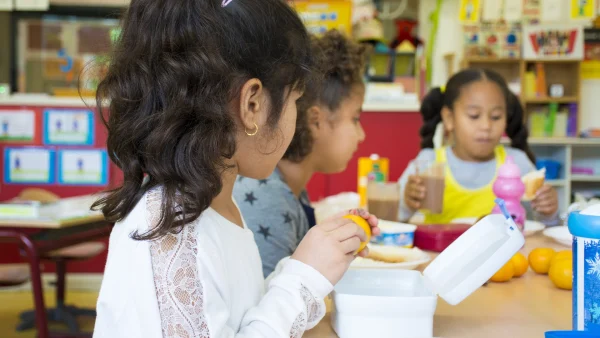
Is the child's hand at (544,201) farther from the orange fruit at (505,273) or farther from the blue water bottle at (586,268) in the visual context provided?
the blue water bottle at (586,268)

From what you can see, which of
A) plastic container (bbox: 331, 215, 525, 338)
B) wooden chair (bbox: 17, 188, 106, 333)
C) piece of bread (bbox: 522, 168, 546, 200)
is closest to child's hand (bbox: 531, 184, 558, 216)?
piece of bread (bbox: 522, 168, 546, 200)

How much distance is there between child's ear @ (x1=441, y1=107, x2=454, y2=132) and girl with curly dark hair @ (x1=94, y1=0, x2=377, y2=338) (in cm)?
162

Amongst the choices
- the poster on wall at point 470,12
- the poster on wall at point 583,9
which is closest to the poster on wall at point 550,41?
the poster on wall at point 583,9

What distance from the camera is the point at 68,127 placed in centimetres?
415

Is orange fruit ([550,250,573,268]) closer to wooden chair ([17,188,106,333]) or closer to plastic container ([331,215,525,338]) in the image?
plastic container ([331,215,525,338])

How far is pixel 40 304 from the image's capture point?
2.59m

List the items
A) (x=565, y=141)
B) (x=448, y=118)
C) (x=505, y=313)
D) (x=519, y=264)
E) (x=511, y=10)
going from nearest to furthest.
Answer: (x=505, y=313)
(x=519, y=264)
(x=448, y=118)
(x=511, y=10)
(x=565, y=141)

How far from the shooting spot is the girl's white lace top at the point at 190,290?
81 centimetres

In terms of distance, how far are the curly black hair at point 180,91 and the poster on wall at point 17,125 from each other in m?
3.51

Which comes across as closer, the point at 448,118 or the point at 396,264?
the point at 396,264

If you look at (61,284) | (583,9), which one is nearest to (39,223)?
(61,284)

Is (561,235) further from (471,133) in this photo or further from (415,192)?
(471,133)

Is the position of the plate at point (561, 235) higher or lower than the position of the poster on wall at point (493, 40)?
lower

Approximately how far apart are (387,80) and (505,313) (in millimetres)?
3651
